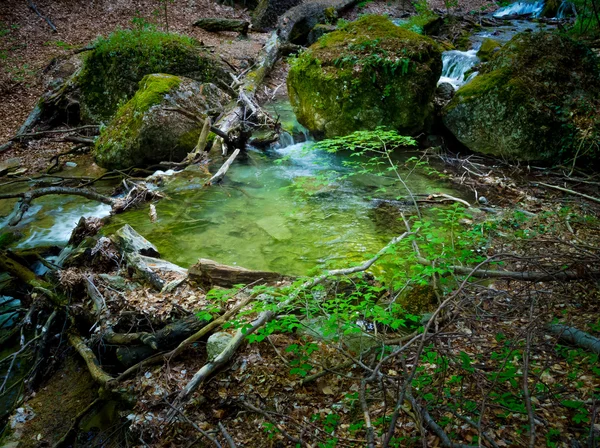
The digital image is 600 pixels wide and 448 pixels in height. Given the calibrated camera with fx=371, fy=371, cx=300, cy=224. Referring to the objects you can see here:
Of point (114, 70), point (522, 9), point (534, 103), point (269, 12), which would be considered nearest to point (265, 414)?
point (534, 103)

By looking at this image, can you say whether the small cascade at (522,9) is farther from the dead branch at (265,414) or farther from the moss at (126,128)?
the dead branch at (265,414)

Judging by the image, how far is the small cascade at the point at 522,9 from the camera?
17.9 m

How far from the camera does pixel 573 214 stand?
5.64m

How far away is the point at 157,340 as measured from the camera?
401 centimetres

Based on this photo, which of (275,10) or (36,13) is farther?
(275,10)

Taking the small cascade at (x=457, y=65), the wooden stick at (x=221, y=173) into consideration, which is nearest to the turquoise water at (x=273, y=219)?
the wooden stick at (x=221, y=173)

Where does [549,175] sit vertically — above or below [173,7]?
below

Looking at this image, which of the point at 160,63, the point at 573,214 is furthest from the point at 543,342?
the point at 160,63

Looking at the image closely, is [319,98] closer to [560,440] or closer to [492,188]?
[492,188]

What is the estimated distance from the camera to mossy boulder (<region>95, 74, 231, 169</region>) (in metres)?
8.99

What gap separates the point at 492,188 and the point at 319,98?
185 inches

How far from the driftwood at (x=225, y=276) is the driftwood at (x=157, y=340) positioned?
0.75m

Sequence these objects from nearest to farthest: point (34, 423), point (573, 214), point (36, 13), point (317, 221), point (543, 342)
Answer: point (543, 342) → point (34, 423) → point (573, 214) → point (317, 221) → point (36, 13)

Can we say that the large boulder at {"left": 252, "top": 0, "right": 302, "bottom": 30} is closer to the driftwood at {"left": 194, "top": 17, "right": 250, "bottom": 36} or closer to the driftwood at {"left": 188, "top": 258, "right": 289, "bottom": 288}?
the driftwood at {"left": 194, "top": 17, "right": 250, "bottom": 36}
